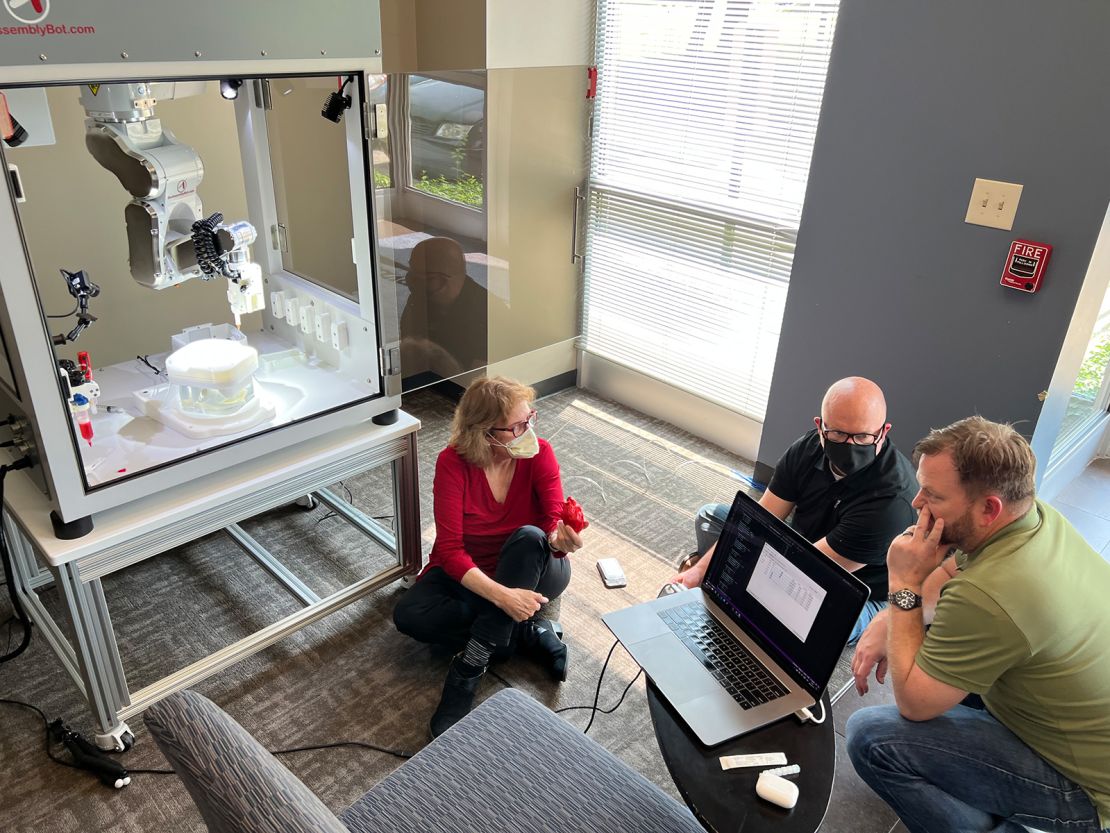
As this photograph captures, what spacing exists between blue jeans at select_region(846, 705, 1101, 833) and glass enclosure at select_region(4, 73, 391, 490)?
5.02 ft

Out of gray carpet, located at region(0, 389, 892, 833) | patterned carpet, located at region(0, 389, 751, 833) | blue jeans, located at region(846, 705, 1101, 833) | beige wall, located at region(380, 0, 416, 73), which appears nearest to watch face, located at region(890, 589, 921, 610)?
blue jeans, located at region(846, 705, 1101, 833)

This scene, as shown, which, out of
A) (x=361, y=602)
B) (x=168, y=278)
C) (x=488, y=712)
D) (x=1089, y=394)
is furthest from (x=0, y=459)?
(x=1089, y=394)

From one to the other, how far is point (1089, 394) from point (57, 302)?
3222mm

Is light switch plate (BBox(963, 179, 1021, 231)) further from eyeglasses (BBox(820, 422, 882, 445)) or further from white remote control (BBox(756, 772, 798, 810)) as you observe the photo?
white remote control (BBox(756, 772, 798, 810))

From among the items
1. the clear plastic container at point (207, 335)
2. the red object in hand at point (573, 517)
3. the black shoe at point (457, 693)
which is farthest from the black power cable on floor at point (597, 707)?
the clear plastic container at point (207, 335)

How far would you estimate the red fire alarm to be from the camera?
2.25 metres

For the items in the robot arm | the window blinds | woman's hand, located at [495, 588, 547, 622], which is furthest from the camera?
the window blinds

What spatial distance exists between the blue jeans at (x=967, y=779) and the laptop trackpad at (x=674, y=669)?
438mm

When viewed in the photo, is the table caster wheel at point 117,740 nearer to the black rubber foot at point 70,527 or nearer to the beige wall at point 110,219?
the black rubber foot at point 70,527

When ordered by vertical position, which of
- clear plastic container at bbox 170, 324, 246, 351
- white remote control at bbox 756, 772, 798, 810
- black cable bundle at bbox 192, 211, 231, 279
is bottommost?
white remote control at bbox 756, 772, 798, 810

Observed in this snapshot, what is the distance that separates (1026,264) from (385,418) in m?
1.80

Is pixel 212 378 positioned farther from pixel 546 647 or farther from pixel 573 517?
pixel 546 647

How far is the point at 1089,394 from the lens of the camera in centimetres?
296

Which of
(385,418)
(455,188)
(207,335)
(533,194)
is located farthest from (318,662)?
(533,194)
